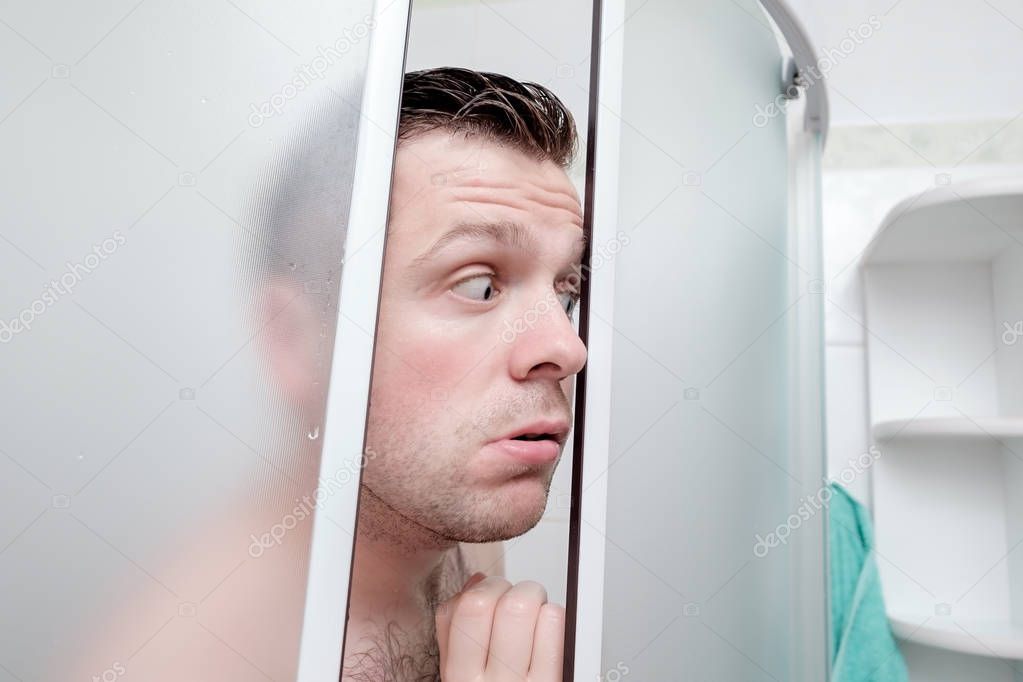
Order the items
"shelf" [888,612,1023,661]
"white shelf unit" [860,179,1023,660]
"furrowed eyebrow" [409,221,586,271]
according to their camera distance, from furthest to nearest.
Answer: "white shelf unit" [860,179,1023,660] < "shelf" [888,612,1023,661] < "furrowed eyebrow" [409,221,586,271]

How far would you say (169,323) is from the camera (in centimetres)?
46

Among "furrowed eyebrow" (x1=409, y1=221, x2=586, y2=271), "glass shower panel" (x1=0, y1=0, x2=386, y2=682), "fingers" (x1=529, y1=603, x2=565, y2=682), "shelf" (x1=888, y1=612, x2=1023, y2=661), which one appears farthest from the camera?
"shelf" (x1=888, y1=612, x2=1023, y2=661)

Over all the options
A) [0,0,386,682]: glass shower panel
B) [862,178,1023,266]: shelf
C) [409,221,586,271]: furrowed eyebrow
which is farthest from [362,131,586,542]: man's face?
[862,178,1023,266]: shelf

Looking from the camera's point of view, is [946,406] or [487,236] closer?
[487,236]

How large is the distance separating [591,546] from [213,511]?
0.24m

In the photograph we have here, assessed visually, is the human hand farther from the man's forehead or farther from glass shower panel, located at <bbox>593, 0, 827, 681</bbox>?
the man's forehead

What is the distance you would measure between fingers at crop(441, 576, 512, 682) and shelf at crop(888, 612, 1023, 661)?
0.67 metres

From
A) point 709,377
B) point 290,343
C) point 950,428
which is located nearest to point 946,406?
point 950,428

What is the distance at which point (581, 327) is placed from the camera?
0.56 meters

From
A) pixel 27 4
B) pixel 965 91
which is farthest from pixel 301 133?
pixel 965 91

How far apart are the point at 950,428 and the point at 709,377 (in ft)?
1.66

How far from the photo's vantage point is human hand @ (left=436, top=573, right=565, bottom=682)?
56 centimetres

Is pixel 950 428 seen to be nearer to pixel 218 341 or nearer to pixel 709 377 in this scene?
pixel 709 377

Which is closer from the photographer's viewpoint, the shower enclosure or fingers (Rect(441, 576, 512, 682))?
the shower enclosure
